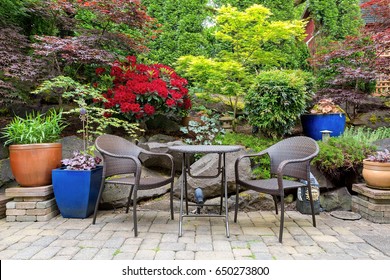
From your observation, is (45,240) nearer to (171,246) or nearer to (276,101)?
(171,246)

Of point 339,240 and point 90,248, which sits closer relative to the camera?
point 90,248

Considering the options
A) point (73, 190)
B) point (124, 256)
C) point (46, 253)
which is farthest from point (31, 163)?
point (124, 256)

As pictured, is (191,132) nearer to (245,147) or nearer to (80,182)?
(245,147)

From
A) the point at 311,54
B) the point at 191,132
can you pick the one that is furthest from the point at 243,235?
the point at 311,54

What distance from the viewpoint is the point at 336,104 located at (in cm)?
482

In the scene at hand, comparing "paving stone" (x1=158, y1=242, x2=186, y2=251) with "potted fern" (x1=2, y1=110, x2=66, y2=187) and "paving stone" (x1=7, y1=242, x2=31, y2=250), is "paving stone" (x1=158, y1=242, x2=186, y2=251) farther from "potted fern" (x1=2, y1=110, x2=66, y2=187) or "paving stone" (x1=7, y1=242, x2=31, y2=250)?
"potted fern" (x1=2, y1=110, x2=66, y2=187)

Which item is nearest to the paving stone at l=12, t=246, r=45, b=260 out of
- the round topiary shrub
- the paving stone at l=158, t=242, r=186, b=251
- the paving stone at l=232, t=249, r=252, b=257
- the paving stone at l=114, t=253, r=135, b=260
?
the paving stone at l=114, t=253, r=135, b=260

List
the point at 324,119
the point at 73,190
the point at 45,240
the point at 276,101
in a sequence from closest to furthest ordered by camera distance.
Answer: the point at 45,240 → the point at 73,190 → the point at 276,101 → the point at 324,119

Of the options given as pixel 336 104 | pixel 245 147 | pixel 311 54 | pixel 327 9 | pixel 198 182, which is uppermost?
pixel 327 9

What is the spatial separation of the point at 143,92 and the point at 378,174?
9.45ft

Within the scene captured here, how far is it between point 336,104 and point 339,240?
2.89 metres

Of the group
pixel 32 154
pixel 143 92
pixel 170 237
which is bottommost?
pixel 170 237

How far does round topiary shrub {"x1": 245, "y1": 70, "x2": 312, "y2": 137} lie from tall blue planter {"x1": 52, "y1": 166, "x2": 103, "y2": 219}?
7.35 ft

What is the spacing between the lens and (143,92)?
408 cm
